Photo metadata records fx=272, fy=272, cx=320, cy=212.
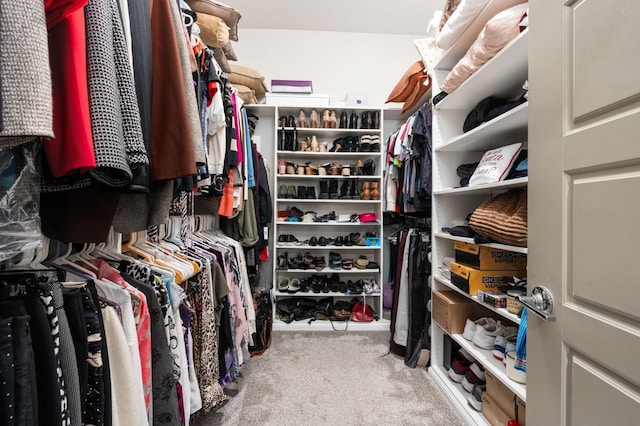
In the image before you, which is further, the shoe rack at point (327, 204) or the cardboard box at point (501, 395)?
the shoe rack at point (327, 204)

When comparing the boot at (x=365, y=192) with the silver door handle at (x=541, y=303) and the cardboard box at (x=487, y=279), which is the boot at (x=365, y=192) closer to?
the cardboard box at (x=487, y=279)

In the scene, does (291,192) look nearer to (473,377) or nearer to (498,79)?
(498,79)

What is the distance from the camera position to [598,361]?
576 mm

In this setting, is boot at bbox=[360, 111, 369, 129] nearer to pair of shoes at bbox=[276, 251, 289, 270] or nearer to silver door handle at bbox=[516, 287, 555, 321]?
pair of shoes at bbox=[276, 251, 289, 270]

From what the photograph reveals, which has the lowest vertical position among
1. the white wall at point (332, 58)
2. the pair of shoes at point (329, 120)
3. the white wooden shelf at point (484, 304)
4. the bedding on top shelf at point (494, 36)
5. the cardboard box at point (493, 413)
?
the cardboard box at point (493, 413)

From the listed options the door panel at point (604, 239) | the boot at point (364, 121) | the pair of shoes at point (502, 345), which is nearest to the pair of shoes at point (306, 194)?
the boot at point (364, 121)

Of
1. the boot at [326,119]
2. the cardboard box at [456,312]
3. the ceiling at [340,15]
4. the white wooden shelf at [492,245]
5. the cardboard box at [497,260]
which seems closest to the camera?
the white wooden shelf at [492,245]

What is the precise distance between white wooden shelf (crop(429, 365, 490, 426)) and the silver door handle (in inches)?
38.7

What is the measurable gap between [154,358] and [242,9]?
2913mm

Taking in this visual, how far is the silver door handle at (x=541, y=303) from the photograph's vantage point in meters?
0.69

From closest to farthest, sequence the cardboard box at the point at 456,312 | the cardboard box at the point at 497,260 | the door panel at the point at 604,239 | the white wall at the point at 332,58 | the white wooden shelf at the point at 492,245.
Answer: the door panel at the point at 604,239 < the white wooden shelf at the point at 492,245 < the cardboard box at the point at 497,260 < the cardboard box at the point at 456,312 < the white wall at the point at 332,58

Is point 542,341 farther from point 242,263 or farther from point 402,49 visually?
point 402,49

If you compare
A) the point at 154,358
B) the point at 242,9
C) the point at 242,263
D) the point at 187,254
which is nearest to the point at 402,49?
the point at 242,9

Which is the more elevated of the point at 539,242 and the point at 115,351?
the point at 539,242
